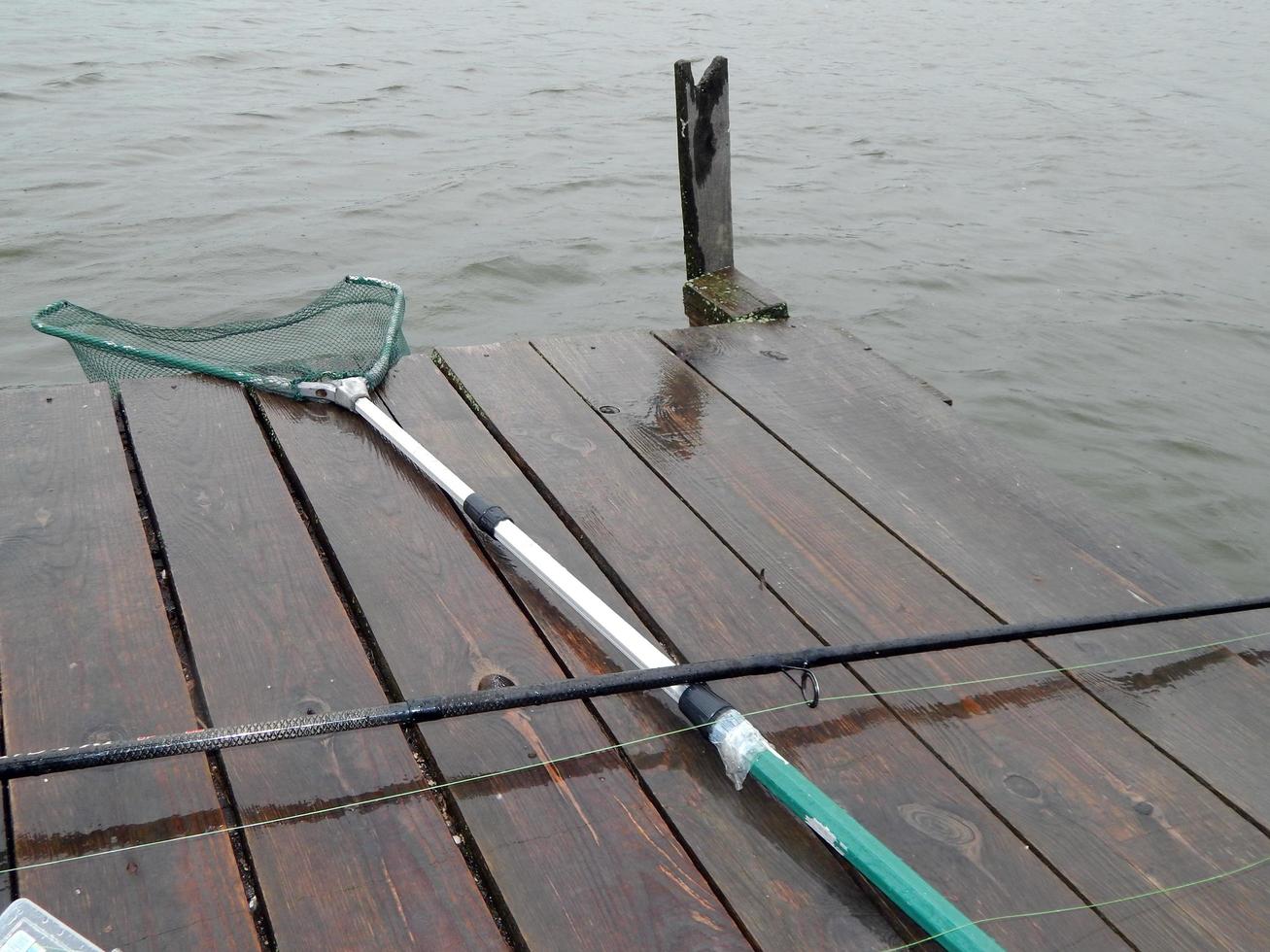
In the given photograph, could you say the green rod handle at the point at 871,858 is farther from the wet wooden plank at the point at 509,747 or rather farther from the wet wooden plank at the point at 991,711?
the wet wooden plank at the point at 991,711

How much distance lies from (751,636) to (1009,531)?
0.90m

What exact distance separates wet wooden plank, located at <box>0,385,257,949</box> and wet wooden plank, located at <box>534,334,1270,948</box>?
4.38 ft

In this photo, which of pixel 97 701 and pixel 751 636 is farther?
pixel 751 636

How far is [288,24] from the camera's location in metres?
13.8

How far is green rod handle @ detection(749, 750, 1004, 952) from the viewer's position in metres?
1.74

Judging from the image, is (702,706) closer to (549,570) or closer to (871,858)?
(871,858)

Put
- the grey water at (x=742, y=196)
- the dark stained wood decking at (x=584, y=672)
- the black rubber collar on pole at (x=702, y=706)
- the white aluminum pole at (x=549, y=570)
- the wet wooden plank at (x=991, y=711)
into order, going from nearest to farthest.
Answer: the dark stained wood decking at (x=584, y=672) < the wet wooden plank at (x=991, y=711) < the black rubber collar on pole at (x=702, y=706) < the white aluminum pole at (x=549, y=570) < the grey water at (x=742, y=196)

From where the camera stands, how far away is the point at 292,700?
87.1 inches

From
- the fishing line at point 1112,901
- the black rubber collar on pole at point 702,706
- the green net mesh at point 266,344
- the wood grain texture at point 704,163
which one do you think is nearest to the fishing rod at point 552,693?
the black rubber collar on pole at point 702,706

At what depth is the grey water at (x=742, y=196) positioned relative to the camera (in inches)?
248

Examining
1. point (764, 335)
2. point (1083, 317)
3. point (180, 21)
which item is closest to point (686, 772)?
point (764, 335)

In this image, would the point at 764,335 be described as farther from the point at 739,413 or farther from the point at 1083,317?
the point at 1083,317

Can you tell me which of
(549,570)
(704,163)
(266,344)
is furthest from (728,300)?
(549,570)

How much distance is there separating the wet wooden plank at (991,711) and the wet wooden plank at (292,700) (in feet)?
3.24
